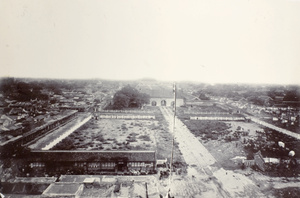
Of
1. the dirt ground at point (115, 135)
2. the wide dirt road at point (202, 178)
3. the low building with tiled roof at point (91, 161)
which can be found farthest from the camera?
the dirt ground at point (115, 135)

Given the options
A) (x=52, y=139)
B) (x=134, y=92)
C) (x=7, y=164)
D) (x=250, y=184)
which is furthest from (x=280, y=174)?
(x=7, y=164)

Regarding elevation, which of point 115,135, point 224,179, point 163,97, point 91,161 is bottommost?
point 224,179

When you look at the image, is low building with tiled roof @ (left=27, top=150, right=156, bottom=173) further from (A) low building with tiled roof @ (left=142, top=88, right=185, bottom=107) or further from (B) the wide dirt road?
(A) low building with tiled roof @ (left=142, top=88, right=185, bottom=107)

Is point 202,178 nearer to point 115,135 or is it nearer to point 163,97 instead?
point 163,97

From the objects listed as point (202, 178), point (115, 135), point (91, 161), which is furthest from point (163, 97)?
point (91, 161)

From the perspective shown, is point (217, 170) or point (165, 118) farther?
point (165, 118)

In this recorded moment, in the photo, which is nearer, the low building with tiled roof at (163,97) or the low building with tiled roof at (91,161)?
the low building with tiled roof at (91,161)

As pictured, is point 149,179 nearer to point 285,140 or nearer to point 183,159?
point 183,159

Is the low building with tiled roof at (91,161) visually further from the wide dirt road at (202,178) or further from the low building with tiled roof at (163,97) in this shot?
the low building with tiled roof at (163,97)

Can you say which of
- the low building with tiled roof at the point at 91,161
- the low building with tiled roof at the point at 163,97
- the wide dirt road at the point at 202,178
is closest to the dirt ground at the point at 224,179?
the wide dirt road at the point at 202,178
